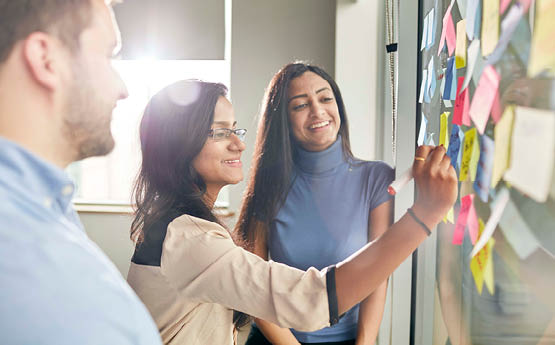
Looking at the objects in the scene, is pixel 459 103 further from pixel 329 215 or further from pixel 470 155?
pixel 329 215

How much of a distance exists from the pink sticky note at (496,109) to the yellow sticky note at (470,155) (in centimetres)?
9

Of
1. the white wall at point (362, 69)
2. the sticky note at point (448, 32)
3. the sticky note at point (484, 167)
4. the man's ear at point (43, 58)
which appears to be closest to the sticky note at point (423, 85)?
the sticky note at point (448, 32)

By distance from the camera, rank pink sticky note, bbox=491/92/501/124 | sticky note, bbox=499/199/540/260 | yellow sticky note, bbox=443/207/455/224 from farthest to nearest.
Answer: yellow sticky note, bbox=443/207/455/224, pink sticky note, bbox=491/92/501/124, sticky note, bbox=499/199/540/260

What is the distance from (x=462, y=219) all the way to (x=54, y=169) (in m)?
0.78

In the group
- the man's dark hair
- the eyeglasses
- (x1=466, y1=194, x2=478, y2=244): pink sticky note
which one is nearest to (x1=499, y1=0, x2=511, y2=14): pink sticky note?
(x1=466, y1=194, x2=478, y2=244): pink sticky note

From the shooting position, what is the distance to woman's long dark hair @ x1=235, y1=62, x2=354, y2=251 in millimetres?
1477

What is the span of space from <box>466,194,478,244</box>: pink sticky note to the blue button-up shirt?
2.06ft

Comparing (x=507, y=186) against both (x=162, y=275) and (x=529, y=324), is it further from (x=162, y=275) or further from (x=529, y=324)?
(x=162, y=275)

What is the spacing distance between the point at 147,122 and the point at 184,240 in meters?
0.37

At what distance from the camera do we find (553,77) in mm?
570

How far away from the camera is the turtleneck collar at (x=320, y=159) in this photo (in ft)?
4.85

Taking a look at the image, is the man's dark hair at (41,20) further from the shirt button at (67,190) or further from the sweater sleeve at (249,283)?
the sweater sleeve at (249,283)

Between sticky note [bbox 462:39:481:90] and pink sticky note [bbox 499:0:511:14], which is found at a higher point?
pink sticky note [bbox 499:0:511:14]

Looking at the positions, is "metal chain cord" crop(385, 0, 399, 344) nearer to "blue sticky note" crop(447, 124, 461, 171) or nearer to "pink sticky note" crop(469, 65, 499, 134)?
"blue sticky note" crop(447, 124, 461, 171)
